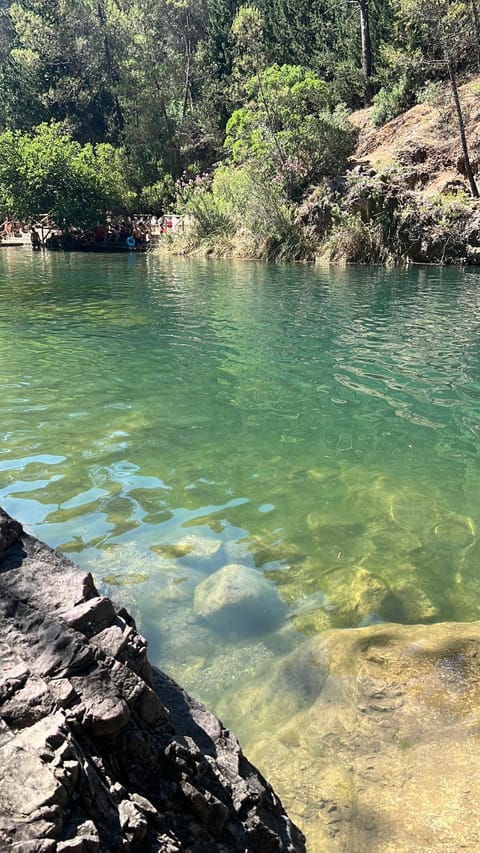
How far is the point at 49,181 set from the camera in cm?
3516

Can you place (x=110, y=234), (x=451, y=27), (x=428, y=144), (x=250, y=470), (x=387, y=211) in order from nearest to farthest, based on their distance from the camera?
1. (x=250, y=470)
2. (x=451, y=27)
3. (x=387, y=211)
4. (x=428, y=144)
5. (x=110, y=234)

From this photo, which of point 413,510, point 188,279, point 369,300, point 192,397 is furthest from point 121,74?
point 413,510

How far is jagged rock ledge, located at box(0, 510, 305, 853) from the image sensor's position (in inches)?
51.8

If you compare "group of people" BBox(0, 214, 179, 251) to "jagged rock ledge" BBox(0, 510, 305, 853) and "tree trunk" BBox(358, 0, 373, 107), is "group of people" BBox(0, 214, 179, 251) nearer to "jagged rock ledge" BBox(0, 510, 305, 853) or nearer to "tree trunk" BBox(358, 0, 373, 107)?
"tree trunk" BBox(358, 0, 373, 107)

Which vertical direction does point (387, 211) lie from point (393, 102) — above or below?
below

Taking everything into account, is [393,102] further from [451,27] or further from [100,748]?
[100,748]

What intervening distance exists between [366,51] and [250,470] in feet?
117

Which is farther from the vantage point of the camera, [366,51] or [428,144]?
[366,51]

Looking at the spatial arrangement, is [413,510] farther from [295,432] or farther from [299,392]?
[299,392]

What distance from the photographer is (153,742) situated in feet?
5.45

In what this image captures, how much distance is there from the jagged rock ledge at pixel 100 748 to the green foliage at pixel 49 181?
3724 centimetres

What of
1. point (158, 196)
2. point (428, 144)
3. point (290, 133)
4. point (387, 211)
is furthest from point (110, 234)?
point (387, 211)

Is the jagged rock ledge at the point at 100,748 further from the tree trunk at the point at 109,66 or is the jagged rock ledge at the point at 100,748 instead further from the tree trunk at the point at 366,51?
the tree trunk at the point at 109,66

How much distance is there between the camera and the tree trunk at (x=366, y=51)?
32.2 meters
